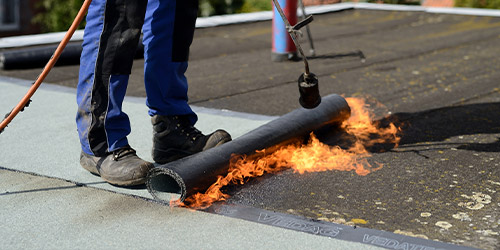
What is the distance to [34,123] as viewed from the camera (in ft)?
15.2

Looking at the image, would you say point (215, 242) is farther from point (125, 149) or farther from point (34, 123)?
point (34, 123)

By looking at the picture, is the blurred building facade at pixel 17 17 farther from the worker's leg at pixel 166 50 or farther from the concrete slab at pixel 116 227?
the concrete slab at pixel 116 227

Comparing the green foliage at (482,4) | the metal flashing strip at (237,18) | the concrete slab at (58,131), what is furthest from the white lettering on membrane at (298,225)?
the green foliage at (482,4)

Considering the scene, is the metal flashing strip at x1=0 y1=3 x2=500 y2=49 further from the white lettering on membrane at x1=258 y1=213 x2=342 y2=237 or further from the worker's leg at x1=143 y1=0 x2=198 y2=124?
the white lettering on membrane at x1=258 y1=213 x2=342 y2=237

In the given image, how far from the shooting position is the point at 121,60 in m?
3.33

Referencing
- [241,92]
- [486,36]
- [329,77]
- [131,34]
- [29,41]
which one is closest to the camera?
[131,34]

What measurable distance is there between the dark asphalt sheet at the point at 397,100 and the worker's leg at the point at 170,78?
522 millimetres

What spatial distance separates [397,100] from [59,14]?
1011 centimetres

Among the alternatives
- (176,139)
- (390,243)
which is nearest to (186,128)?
(176,139)

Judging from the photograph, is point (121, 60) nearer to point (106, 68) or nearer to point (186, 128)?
point (106, 68)

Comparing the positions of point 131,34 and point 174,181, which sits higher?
point 131,34

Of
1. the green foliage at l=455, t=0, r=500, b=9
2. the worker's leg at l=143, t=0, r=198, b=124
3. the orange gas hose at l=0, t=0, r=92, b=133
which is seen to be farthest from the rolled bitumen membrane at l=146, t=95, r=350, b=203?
the green foliage at l=455, t=0, r=500, b=9

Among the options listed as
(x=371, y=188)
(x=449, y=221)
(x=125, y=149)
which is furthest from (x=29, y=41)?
(x=449, y=221)

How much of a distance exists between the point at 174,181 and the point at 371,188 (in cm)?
94
